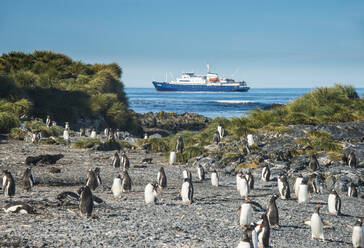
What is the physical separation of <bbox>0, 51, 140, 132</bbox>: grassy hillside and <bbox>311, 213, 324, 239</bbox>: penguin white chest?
1643 centimetres

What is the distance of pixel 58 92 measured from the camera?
105 feet

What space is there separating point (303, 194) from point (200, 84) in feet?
430

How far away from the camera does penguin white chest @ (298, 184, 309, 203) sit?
11734 mm

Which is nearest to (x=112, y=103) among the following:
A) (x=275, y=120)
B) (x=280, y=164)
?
(x=275, y=120)

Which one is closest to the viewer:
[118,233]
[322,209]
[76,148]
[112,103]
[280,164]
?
[118,233]

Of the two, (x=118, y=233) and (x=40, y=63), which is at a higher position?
(x=40, y=63)

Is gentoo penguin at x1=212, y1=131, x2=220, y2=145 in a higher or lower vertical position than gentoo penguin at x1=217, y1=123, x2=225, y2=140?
lower

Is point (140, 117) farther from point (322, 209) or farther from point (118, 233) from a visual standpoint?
point (118, 233)

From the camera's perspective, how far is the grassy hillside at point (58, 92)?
1075 inches

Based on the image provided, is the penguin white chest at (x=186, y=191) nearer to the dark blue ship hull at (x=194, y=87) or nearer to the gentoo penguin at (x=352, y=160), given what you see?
the gentoo penguin at (x=352, y=160)

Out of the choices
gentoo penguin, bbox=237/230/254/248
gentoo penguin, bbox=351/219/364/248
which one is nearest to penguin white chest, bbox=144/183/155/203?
gentoo penguin, bbox=237/230/254/248

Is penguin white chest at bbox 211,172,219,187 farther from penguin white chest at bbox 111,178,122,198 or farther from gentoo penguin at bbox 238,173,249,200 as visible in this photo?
penguin white chest at bbox 111,178,122,198

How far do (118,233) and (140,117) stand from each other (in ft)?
119

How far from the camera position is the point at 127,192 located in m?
12.2
